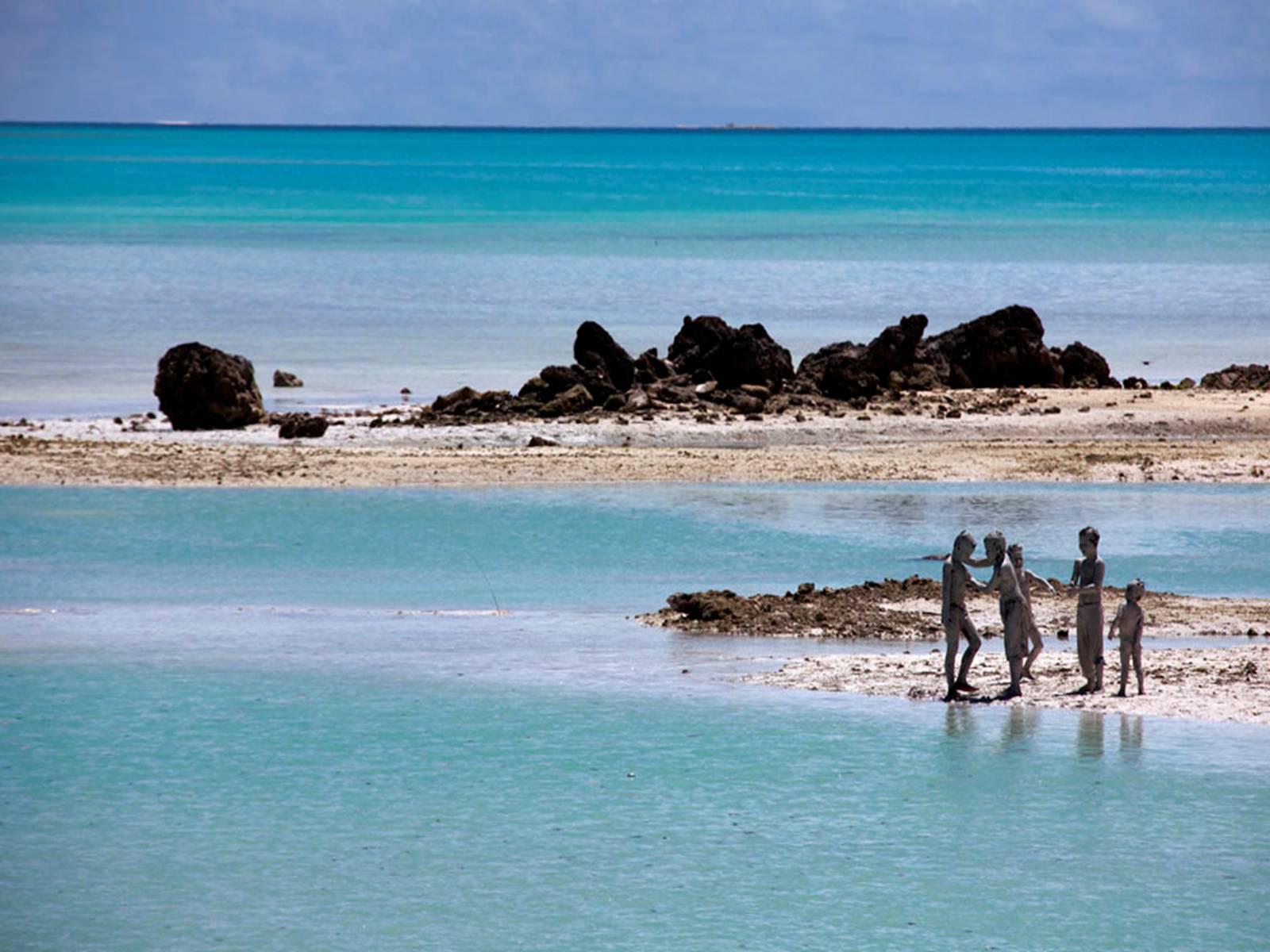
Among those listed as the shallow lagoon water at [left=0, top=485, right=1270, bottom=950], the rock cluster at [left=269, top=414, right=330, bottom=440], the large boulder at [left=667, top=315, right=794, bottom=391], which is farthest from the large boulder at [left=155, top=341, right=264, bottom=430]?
the shallow lagoon water at [left=0, top=485, right=1270, bottom=950]

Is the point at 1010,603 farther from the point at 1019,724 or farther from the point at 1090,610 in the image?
the point at 1019,724

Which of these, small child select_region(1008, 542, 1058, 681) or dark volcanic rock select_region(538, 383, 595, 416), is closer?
small child select_region(1008, 542, 1058, 681)

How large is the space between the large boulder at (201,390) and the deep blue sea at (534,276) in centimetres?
237

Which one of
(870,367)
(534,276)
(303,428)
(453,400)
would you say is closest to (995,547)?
(303,428)

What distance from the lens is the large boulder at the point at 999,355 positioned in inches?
1325

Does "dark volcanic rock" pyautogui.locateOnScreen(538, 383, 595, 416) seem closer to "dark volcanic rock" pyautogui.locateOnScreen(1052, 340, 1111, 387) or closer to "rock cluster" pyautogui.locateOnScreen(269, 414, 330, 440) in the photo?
"rock cluster" pyautogui.locateOnScreen(269, 414, 330, 440)

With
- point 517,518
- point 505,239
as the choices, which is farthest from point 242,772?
point 505,239

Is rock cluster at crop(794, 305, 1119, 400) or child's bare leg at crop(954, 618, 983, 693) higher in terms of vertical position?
rock cluster at crop(794, 305, 1119, 400)

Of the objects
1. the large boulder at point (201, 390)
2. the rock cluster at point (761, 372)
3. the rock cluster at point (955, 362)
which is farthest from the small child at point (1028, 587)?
the large boulder at point (201, 390)

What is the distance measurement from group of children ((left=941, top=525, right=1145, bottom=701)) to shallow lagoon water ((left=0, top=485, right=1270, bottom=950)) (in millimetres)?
385

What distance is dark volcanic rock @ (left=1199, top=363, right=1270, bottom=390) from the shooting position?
33.4 metres

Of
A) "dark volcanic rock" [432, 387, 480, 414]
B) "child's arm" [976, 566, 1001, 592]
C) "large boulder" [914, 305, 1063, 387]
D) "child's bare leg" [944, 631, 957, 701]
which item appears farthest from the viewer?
"large boulder" [914, 305, 1063, 387]

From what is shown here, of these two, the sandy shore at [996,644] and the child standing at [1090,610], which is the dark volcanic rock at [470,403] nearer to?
the sandy shore at [996,644]

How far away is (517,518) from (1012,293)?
120 ft
